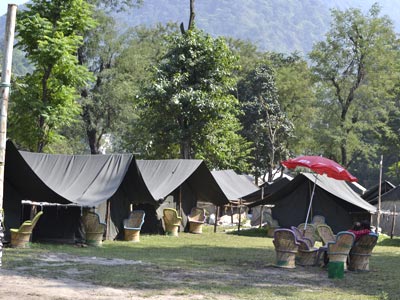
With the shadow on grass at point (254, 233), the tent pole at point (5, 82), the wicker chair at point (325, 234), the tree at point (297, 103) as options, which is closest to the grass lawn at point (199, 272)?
the wicker chair at point (325, 234)

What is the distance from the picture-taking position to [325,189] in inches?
959

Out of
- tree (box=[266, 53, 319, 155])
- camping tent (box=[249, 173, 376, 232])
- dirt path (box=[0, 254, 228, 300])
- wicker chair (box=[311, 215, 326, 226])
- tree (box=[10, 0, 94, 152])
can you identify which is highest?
tree (box=[266, 53, 319, 155])

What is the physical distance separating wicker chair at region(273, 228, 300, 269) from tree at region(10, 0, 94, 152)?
10.4m

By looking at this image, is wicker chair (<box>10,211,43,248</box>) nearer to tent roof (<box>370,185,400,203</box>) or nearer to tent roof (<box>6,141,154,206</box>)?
tent roof (<box>6,141,154,206</box>)

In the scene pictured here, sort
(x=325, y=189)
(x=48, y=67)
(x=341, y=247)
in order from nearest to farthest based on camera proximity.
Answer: (x=341, y=247) → (x=48, y=67) → (x=325, y=189)

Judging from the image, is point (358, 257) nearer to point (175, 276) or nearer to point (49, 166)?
point (175, 276)

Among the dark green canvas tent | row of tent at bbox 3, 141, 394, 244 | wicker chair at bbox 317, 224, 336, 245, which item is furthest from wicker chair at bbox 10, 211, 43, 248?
wicker chair at bbox 317, 224, 336, 245

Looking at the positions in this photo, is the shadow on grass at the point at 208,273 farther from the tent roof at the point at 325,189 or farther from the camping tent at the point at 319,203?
the camping tent at the point at 319,203

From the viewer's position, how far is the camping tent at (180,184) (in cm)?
2334

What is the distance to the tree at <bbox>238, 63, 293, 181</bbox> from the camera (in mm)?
43531

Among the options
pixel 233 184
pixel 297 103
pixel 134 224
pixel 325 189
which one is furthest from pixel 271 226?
pixel 297 103

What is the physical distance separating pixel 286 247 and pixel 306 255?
3.06 ft

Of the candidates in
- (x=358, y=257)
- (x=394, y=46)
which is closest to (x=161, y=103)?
(x=358, y=257)

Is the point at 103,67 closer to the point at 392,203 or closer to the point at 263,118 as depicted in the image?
the point at 263,118
